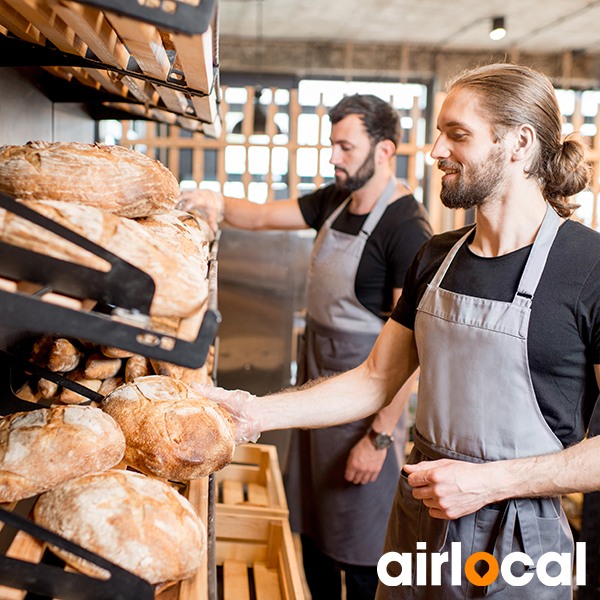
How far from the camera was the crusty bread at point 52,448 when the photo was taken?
2.19 feet

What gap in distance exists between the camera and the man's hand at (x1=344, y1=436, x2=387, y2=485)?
2105 mm

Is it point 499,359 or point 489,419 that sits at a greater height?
point 499,359

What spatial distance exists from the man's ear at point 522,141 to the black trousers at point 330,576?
→ 5.62ft

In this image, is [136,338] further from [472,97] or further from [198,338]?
[472,97]

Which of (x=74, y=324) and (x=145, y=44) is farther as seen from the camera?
(x=145, y=44)

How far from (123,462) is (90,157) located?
0.45 meters

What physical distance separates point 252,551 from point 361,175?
1447 millimetres

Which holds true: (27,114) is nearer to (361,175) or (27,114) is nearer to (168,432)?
(168,432)

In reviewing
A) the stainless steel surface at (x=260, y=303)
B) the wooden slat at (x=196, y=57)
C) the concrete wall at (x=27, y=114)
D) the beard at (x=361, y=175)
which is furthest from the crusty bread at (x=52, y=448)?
the stainless steel surface at (x=260, y=303)

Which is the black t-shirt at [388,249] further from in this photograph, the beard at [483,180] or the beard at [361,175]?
the beard at [483,180]

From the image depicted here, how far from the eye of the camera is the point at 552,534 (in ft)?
3.92

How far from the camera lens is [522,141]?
4.24 ft

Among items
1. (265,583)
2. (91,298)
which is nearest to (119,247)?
(91,298)

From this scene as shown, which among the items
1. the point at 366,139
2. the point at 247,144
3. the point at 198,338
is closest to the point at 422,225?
the point at 366,139
